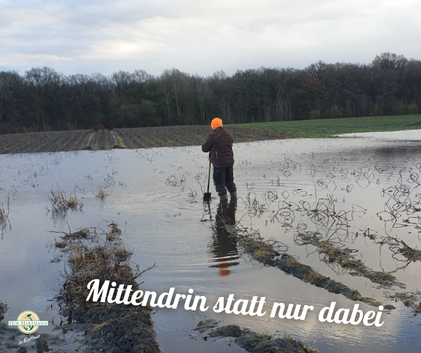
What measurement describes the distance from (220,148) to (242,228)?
2.98 meters

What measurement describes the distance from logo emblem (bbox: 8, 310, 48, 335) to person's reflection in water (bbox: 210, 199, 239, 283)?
2.41m

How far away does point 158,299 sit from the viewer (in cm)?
555

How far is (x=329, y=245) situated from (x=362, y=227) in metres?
1.39

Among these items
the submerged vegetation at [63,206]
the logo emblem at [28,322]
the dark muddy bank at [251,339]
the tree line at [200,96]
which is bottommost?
the dark muddy bank at [251,339]

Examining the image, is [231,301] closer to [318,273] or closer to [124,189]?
[318,273]

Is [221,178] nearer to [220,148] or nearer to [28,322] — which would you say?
[220,148]

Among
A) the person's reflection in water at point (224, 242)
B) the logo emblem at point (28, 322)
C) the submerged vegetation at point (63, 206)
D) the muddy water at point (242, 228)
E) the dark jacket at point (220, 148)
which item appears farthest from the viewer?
the dark jacket at point (220, 148)

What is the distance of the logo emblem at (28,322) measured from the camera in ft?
16.0

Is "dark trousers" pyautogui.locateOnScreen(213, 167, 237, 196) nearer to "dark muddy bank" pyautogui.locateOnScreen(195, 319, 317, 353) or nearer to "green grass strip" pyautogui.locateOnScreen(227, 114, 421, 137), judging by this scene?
"dark muddy bank" pyautogui.locateOnScreen(195, 319, 317, 353)

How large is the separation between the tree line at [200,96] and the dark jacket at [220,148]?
67.4 metres

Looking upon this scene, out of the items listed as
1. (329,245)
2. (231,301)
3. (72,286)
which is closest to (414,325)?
(231,301)

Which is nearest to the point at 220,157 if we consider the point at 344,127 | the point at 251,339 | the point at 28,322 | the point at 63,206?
the point at 63,206

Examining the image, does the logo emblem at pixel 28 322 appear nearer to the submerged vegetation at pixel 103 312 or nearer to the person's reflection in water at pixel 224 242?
the submerged vegetation at pixel 103 312

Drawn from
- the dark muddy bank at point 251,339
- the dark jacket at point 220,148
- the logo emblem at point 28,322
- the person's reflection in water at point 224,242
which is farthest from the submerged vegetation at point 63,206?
the dark muddy bank at point 251,339
